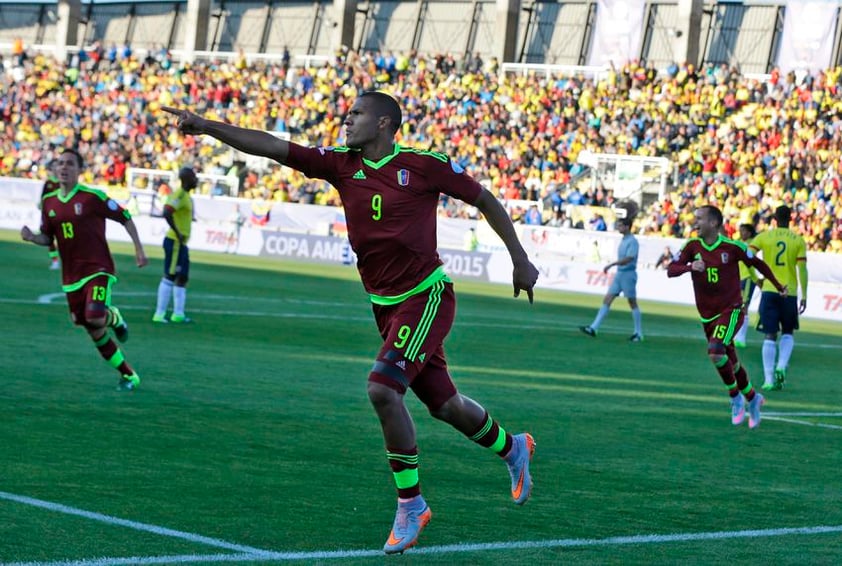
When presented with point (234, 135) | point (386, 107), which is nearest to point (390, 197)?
point (386, 107)

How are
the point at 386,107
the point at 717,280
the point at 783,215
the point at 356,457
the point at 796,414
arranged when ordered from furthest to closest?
the point at 783,215, the point at 796,414, the point at 717,280, the point at 356,457, the point at 386,107

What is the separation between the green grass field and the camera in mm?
7230

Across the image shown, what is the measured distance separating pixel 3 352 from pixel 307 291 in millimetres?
14905

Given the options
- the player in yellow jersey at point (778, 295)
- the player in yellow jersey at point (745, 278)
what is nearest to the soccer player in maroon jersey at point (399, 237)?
the player in yellow jersey at point (778, 295)

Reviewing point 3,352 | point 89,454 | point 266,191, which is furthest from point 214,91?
point 89,454

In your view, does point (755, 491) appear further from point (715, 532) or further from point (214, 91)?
point (214, 91)

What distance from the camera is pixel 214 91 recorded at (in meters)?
54.8

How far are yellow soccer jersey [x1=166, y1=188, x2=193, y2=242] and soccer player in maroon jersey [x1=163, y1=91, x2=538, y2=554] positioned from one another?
13442 mm

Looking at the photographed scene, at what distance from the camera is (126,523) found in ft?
23.8

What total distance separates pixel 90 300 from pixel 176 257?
763 centimetres

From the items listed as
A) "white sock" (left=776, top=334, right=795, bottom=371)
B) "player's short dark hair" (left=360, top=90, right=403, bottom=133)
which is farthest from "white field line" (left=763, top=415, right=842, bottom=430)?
"player's short dark hair" (left=360, top=90, right=403, bottom=133)

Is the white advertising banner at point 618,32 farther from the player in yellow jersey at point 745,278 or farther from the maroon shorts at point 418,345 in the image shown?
the maroon shorts at point 418,345

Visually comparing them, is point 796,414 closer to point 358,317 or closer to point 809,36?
point 358,317

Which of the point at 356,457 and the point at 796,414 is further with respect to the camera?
the point at 796,414
